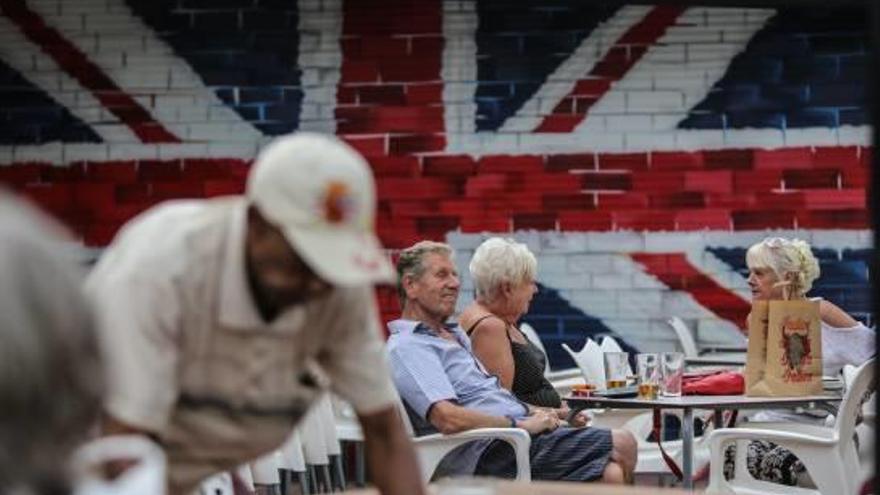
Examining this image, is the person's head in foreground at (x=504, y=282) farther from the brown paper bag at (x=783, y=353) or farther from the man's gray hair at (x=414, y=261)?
the brown paper bag at (x=783, y=353)

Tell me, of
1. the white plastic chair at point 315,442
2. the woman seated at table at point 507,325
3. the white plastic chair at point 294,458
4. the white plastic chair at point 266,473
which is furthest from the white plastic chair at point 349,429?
the white plastic chair at point 266,473

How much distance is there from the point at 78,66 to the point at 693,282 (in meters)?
3.55

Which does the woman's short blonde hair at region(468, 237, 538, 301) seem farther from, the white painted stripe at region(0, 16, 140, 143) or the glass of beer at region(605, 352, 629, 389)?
the white painted stripe at region(0, 16, 140, 143)

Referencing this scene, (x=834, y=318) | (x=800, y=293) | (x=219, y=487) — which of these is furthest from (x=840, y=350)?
(x=219, y=487)

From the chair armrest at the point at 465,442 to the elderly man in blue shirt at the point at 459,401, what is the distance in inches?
1.4

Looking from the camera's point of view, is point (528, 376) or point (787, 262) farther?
point (787, 262)

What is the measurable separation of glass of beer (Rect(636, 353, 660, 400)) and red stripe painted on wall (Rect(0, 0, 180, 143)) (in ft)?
14.6

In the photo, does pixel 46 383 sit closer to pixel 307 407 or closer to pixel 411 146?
pixel 307 407

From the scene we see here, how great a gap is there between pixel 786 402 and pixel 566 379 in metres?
2.73

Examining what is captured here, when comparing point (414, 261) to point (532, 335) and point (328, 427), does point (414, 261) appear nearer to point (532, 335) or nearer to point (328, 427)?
point (328, 427)

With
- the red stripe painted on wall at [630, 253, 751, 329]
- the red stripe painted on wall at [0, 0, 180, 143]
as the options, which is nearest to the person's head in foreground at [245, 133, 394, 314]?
the red stripe painted on wall at [630, 253, 751, 329]

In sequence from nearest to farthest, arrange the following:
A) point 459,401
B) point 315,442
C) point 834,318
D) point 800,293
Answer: point 315,442, point 459,401, point 800,293, point 834,318

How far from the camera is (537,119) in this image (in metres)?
10.8

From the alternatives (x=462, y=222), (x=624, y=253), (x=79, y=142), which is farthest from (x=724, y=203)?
(x=79, y=142)
